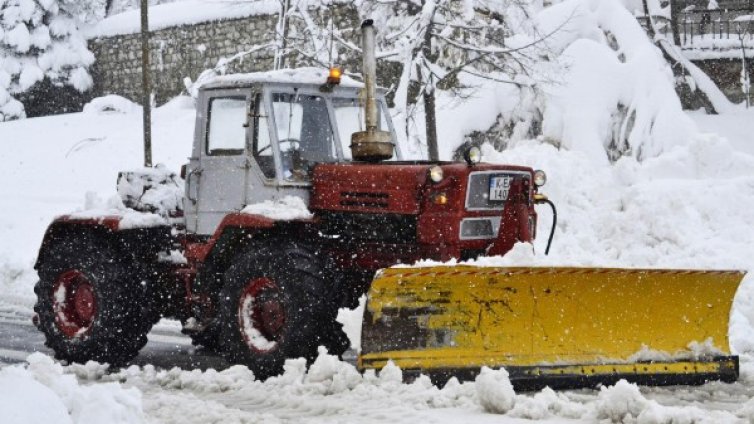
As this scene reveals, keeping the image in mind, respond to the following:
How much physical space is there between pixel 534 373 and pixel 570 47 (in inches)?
487

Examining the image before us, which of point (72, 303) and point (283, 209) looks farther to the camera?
point (72, 303)

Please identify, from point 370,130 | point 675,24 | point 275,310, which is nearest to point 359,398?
point 275,310

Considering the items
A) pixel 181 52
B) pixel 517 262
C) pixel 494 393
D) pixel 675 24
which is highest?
pixel 181 52

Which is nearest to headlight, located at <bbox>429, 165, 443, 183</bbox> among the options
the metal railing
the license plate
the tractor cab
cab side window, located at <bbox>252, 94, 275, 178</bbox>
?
the license plate

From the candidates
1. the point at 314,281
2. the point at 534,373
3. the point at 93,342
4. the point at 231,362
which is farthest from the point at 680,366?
the point at 93,342

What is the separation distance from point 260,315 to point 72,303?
7.44 feet

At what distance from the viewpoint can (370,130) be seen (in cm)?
887

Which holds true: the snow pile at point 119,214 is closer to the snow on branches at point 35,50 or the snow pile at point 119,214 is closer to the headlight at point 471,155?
the headlight at point 471,155

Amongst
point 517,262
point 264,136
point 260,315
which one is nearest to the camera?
point 517,262

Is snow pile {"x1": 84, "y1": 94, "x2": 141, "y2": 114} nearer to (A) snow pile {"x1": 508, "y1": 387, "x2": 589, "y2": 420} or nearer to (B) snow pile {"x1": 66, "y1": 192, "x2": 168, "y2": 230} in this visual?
(B) snow pile {"x1": 66, "y1": 192, "x2": 168, "y2": 230}

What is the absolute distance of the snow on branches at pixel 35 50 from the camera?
33.0 m

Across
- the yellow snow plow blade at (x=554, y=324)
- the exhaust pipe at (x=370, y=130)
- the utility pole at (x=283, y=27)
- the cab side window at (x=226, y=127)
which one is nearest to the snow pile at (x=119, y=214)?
the cab side window at (x=226, y=127)

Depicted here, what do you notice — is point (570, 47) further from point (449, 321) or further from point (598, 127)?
point (449, 321)

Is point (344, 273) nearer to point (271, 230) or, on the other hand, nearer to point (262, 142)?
point (271, 230)
